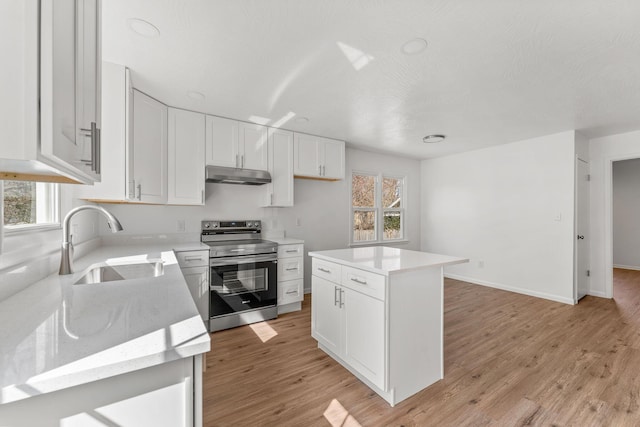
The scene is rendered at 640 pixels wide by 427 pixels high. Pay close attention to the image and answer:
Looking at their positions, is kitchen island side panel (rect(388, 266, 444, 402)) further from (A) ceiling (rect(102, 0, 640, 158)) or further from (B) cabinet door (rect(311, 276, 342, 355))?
(A) ceiling (rect(102, 0, 640, 158))

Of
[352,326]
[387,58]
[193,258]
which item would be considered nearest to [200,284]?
[193,258]

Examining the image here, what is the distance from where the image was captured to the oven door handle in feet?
9.64

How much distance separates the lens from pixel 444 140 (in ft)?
14.1

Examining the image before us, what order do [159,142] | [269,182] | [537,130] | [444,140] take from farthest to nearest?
[444,140] → [537,130] → [269,182] → [159,142]

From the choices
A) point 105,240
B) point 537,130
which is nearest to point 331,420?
point 105,240

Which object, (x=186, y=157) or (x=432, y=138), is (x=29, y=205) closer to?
(x=186, y=157)

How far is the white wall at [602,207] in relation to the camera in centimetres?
402

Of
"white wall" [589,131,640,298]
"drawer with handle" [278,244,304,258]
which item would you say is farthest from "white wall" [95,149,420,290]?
"white wall" [589,131,640,298]

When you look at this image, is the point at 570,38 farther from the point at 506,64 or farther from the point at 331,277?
the point at 331,277

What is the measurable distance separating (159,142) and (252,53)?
4.84ft

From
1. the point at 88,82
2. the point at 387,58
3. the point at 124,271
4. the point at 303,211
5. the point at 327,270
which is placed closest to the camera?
the point at 88,82

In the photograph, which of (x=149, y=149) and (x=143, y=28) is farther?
(x=149, y=149)

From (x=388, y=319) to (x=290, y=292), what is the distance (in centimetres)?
190

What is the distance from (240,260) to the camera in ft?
10.1
